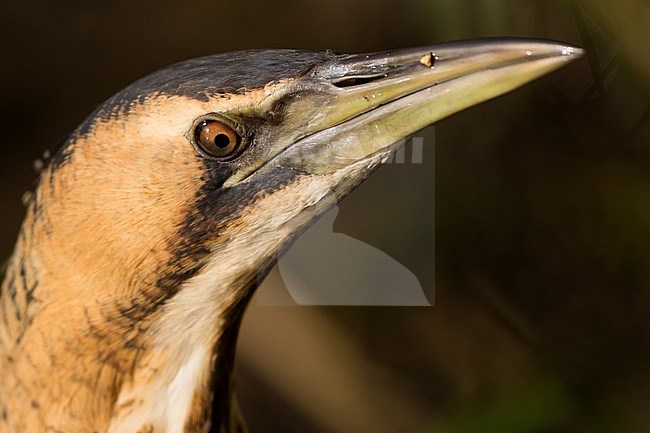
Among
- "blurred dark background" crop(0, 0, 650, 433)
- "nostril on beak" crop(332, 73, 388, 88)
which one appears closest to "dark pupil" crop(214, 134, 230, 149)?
"nostril on beak" crop(332, 73, 388, 88)

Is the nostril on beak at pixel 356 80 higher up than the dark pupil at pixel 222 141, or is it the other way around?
the nostril on beak at pixel 356 80

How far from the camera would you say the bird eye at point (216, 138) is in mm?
883

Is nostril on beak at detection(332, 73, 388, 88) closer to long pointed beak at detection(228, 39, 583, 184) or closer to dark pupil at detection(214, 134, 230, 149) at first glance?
long pointed beak at detection(228, 39, 583, 184)

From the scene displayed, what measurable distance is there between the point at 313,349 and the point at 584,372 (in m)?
0.53

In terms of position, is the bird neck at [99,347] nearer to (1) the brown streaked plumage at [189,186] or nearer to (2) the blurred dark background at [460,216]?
(1) the brown streaked plumage at [189,186]

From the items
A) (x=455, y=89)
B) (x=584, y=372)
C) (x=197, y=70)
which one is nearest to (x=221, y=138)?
(x=197, y=70)

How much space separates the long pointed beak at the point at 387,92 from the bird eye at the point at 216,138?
0.03 m

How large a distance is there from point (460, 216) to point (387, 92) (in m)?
0.92

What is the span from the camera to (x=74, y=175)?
924 millimetres

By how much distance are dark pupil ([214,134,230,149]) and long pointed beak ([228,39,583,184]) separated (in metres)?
0.04

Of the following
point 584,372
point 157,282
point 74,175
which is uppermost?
point 74,175

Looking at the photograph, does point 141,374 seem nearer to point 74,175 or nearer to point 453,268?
point 74,175

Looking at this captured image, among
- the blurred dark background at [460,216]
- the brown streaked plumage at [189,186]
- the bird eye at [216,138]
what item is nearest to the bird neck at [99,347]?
the brown streaked plumage at [189,186]

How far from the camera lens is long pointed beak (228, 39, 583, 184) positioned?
2.83ft
